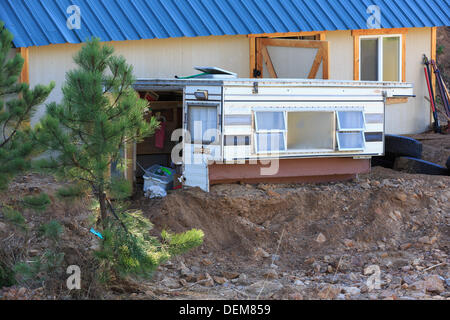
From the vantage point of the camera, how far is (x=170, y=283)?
845cm

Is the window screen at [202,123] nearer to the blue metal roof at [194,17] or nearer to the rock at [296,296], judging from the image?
the blue metal roof at [194,17]

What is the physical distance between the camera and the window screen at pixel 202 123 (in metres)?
11.1

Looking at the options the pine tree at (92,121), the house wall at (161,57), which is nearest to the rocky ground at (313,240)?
the pine tree at (92,121)

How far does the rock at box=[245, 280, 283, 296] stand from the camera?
803cm

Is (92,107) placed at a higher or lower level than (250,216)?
higher

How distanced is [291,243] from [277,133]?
2.07 metres

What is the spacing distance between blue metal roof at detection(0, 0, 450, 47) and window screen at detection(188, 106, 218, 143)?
2821 mm

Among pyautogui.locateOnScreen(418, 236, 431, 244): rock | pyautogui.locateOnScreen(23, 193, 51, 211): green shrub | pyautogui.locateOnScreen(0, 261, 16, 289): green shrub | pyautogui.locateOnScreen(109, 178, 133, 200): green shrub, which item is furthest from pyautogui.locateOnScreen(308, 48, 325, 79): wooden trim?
pyautogui.locateOnScreen(0, 261, 16, 289): green shrub

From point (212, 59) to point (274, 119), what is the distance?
126 inches

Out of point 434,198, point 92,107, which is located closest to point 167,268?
point 92,107

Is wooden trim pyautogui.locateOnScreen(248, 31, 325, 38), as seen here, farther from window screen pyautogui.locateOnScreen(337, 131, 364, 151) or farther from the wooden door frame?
window screen pyautogui.locateOnScreen(337, 131, 364, 151)

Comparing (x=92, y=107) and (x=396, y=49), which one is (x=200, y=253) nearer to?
(x=92, y=107)

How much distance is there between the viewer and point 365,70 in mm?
15531

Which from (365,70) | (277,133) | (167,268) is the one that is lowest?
(167,268)
